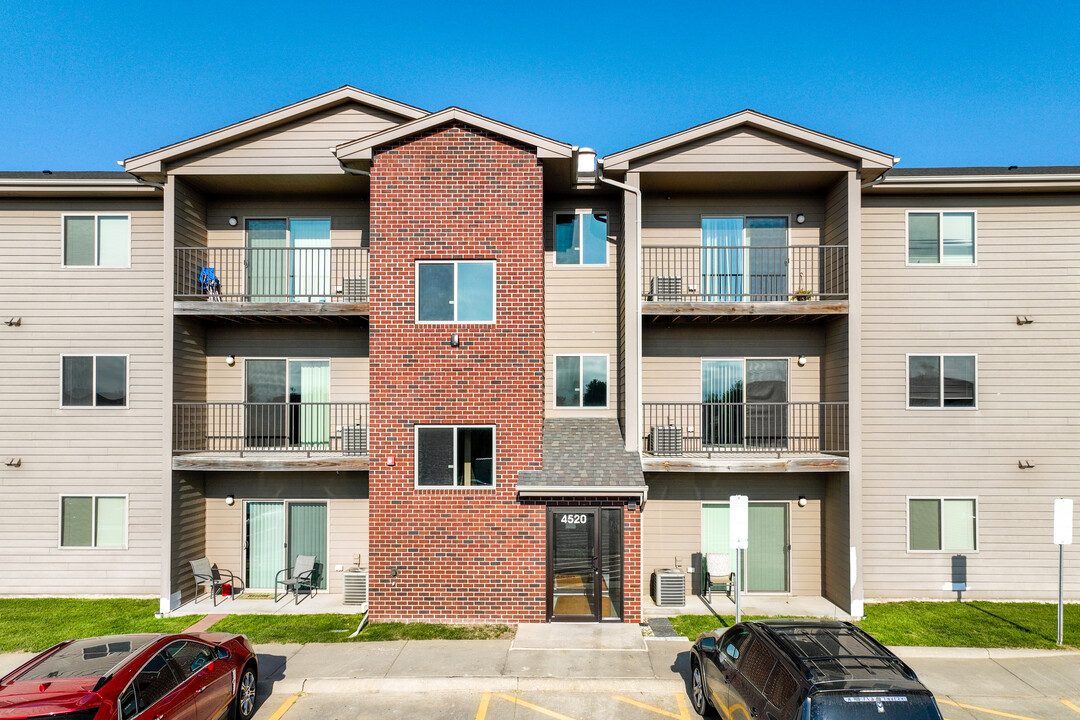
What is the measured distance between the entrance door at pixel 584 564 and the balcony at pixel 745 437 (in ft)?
4.70

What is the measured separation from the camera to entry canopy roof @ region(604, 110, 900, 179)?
11.4 metres

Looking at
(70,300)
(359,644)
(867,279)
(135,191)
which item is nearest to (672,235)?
(867,279)

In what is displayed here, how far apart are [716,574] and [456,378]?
6451mm

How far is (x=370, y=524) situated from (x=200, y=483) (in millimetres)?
4230

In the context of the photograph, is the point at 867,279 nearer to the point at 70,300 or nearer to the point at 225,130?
the point at 225,130

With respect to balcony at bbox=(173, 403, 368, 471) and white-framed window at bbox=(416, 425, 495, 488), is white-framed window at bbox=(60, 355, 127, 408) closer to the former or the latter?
balcony at bbox=(173, 403, 368, 471)

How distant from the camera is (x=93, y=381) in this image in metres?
12.4

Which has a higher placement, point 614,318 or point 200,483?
point 614,318

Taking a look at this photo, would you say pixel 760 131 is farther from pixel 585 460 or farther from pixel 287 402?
pixel 287 402

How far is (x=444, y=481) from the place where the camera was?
11117mm

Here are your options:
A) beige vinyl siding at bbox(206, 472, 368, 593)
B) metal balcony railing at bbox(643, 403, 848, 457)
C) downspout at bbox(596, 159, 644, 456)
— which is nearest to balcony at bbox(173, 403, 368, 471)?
beige vinyl siding at bbox(206, 472, 368, 593)

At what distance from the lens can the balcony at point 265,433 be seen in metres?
11.7

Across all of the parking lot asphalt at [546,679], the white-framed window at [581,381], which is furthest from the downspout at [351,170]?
the parking lot asphalt at [546,679]

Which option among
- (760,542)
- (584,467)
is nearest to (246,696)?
(584,467)
